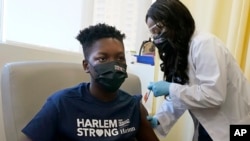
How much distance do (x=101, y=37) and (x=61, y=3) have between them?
894 mm

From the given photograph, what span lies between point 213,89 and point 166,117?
1.20 ft

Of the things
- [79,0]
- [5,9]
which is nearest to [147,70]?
[79,0]

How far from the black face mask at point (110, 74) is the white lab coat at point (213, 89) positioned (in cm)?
33

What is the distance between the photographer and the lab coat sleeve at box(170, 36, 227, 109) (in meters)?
Result: 1.26

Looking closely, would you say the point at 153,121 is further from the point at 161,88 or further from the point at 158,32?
the point at 158,32

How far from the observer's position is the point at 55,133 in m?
1.06

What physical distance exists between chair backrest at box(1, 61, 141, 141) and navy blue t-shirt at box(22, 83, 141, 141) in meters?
0.15

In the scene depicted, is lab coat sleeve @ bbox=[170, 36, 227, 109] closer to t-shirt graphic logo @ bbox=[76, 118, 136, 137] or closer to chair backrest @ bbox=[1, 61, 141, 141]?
t-shirt graphic logo @ bbox=[76, 118, 136, 137]

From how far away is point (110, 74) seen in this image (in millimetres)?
1099

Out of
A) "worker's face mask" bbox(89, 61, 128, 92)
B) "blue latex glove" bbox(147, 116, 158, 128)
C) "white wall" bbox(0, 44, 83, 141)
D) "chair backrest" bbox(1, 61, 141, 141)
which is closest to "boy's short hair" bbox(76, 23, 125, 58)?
"worker's face mask" bbox(89, 61, 128, 92)

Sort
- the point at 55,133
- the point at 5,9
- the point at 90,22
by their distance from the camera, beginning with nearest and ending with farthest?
the point at 55,133
the point at 5,9
the point at 90,22

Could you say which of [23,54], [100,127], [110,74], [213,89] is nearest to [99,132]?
[100,127]

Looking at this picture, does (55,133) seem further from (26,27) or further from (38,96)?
(26,27)

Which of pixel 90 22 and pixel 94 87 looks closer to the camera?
pixel 94 87
